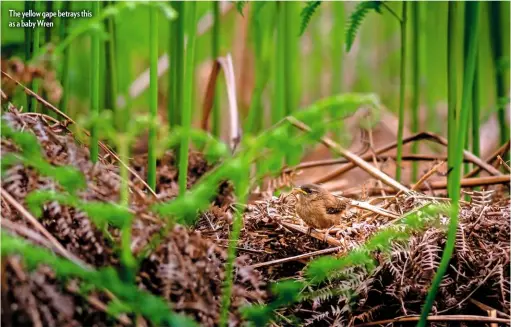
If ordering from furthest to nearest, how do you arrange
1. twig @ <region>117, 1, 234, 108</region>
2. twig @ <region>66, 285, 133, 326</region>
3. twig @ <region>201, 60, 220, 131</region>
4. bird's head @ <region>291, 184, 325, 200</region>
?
twig @ <region>117, 1, 234, 108</region> < twig @ <region>201, 60, 220, 131</region> < bird's head @ <region>291, 184, 325, 200</region> < twig @ <region>66, 285, 133, 326</region>

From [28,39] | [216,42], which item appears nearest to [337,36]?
[216,42]

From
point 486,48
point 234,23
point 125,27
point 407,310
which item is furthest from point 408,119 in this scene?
point 407,310

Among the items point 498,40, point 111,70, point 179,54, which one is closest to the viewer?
point 179,54

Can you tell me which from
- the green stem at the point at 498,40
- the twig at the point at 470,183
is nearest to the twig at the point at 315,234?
the twig at the point at 470,183

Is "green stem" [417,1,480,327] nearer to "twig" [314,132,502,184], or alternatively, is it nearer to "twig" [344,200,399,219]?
"twig" [344,200,399,219]

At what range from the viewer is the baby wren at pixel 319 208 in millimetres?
1556

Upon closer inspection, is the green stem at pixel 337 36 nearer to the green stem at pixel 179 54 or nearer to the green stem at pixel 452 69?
the green stem at pixel 179 54

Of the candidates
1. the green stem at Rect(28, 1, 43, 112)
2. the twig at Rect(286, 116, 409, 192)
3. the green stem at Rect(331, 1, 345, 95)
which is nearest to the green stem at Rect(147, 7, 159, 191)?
the green stem at Rect(28, 1, 43, 112)

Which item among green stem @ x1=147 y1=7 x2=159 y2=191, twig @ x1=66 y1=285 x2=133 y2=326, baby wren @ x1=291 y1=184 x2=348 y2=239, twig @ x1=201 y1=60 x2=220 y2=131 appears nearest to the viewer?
twig @ x1=66 y1=285 x2=133 y2=326

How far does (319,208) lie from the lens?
1598mm

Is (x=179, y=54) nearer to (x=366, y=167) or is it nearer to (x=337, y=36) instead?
(x=366, y=167)

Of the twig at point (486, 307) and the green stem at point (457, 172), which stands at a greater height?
the green stem at point (457, 172)

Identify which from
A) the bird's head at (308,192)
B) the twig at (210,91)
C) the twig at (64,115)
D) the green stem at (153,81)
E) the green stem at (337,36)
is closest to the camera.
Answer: the twig at (64,115)

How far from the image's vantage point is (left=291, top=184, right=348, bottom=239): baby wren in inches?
61.2
